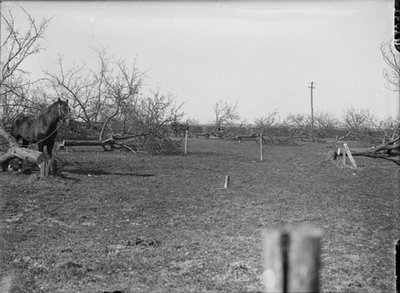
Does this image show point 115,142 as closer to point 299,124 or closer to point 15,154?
point 15,154

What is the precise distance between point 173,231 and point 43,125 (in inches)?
290

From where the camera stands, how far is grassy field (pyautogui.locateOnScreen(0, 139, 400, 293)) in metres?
3.66

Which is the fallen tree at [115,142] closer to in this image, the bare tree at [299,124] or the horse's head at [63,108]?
the horse's head at [63,108]

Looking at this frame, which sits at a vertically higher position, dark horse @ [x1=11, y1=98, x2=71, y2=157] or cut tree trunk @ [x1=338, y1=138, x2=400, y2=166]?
dark horse @ [x1=11, y1=98, x2=71, y2=157]

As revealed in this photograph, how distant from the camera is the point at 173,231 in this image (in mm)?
5410

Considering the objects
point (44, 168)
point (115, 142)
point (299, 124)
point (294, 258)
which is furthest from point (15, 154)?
point (299, 124)

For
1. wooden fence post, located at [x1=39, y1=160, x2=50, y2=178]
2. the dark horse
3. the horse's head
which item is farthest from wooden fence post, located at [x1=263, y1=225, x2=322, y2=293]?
the horse's head

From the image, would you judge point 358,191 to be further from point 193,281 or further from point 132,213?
point 193,281

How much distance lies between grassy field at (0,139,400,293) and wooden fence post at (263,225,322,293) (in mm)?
2046

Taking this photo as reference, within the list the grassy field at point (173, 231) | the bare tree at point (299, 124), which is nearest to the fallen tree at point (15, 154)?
the grassy field at point (173, 231)

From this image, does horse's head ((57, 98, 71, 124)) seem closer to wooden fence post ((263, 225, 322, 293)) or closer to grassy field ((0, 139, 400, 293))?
grassy field ((0, 139, 400, 293))

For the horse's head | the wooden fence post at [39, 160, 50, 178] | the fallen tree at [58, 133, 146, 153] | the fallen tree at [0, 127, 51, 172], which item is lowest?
the wooden fence post at [39, 160, 50, 178]

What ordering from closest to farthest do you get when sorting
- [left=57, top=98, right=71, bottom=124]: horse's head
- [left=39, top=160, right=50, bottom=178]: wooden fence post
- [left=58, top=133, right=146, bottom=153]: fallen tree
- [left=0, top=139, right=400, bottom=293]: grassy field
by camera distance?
[left=0, top=139, right=400, bottom=293]: grassy field → [left=39, top=160, right=50, bottom=178]: wooden fence post → [left=57, top=98, right=71, bottom=124]: horse's head → [left=58, top=133, right=146, bottom=153]: fallen tree

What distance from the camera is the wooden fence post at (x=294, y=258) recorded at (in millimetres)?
1497
